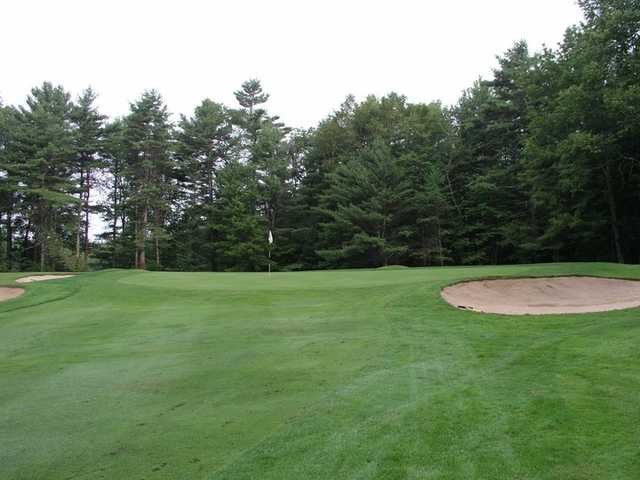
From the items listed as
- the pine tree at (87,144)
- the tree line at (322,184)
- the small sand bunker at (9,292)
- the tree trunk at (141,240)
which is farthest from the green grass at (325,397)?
the pine tree at (87,144)

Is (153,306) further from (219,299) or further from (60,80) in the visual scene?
(60,80)

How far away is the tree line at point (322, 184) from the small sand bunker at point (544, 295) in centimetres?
1471

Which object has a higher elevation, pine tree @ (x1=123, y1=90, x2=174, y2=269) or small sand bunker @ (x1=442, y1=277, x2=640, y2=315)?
pine tree @ (x1=123, y1=90, x2=174, y2=269)

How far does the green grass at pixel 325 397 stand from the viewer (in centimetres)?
298

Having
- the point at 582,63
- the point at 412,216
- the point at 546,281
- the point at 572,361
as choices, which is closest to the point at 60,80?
the point at 412,216

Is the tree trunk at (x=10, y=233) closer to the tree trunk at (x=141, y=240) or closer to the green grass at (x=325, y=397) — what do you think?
the tree trunk at (x=141, y=240)

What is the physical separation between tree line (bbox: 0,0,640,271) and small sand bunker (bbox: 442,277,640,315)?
1471cm

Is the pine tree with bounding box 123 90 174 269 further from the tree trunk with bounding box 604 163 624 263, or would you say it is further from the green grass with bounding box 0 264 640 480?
the tree trunk with bounding box 604 163 624 263

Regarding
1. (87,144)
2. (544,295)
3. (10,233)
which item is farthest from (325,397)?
(10,233)

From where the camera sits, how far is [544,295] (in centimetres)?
1147

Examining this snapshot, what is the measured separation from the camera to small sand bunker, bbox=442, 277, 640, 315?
982cm

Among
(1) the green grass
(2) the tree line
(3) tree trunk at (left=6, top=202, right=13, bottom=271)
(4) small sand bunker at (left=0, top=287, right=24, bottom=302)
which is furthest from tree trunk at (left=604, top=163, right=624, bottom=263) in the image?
(3) tree trunk at (left=6, top=202, right=13, bottom=271)

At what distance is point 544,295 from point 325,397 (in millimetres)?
9184

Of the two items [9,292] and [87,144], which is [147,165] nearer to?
[87,144]
